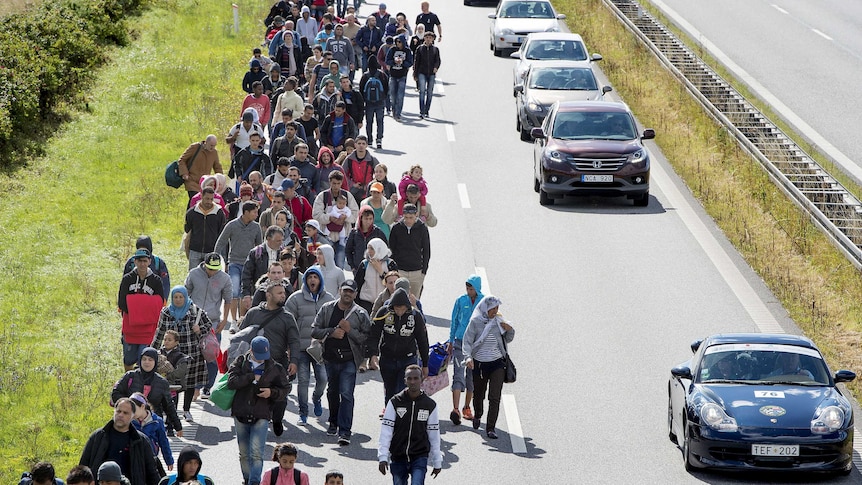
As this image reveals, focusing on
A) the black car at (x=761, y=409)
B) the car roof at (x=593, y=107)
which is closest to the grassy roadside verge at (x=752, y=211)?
the car roof at (x=593, y=107)

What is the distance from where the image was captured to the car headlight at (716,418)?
13.6 metres

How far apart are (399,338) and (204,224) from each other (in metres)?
4.67

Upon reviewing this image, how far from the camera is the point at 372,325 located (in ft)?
48.3

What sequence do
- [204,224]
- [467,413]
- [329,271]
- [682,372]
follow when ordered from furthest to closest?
1. [204,224]
2. [329,271]
3. [467,413]
4. [682,372]

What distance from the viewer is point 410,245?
58.3 feet

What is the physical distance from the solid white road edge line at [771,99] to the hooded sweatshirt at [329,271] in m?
14.0

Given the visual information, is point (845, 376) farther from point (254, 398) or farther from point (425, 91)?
point (425, 91)

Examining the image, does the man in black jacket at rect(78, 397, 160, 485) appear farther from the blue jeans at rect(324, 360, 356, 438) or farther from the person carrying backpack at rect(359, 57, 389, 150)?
the person carrying backpack at rect(359, 57, 389, 150)

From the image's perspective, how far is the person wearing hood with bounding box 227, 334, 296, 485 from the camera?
13.0 m

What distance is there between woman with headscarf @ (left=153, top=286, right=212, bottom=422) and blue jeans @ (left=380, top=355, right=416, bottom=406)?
6.40 ft

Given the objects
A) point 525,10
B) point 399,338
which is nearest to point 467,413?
point 399,338

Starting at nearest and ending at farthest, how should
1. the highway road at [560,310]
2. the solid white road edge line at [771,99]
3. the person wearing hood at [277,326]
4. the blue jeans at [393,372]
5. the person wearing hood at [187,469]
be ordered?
1. the person wearing hood at [187,469]
2. the highway road at [560,310]
3. the person wearing hood at [277,326]
4. the blue jeans at [393,372]
5. the solid white road edge line at [771,99]

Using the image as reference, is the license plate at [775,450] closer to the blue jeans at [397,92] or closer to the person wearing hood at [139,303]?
the person wearing hood at [139,303]

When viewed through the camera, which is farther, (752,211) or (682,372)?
(752,211)
